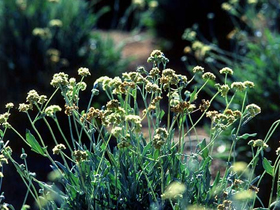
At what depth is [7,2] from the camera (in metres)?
5.07

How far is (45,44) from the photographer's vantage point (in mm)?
4930

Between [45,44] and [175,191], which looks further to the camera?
[45,44]

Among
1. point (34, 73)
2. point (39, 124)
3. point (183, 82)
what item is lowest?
point (39, 124)

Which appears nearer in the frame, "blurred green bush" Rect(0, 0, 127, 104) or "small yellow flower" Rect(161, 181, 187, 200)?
"small yellow flower" Rect(161, 181, 187, 200)

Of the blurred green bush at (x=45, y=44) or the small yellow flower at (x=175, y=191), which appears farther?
the blurred green bush at (x=45, y=44)

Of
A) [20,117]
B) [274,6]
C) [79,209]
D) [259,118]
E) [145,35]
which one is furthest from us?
[145,35]

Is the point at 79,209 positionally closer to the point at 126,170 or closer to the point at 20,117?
the point at 126,170

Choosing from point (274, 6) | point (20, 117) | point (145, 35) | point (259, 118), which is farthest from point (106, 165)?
point (145, 35)

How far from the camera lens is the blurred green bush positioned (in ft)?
15.9

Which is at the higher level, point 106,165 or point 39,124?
point 106,165

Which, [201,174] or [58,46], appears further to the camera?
[58,46]

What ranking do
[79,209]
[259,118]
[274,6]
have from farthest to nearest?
[274,6], [259,118], [79,209]

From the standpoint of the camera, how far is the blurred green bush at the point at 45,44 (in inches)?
190

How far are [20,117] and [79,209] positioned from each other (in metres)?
2.44
